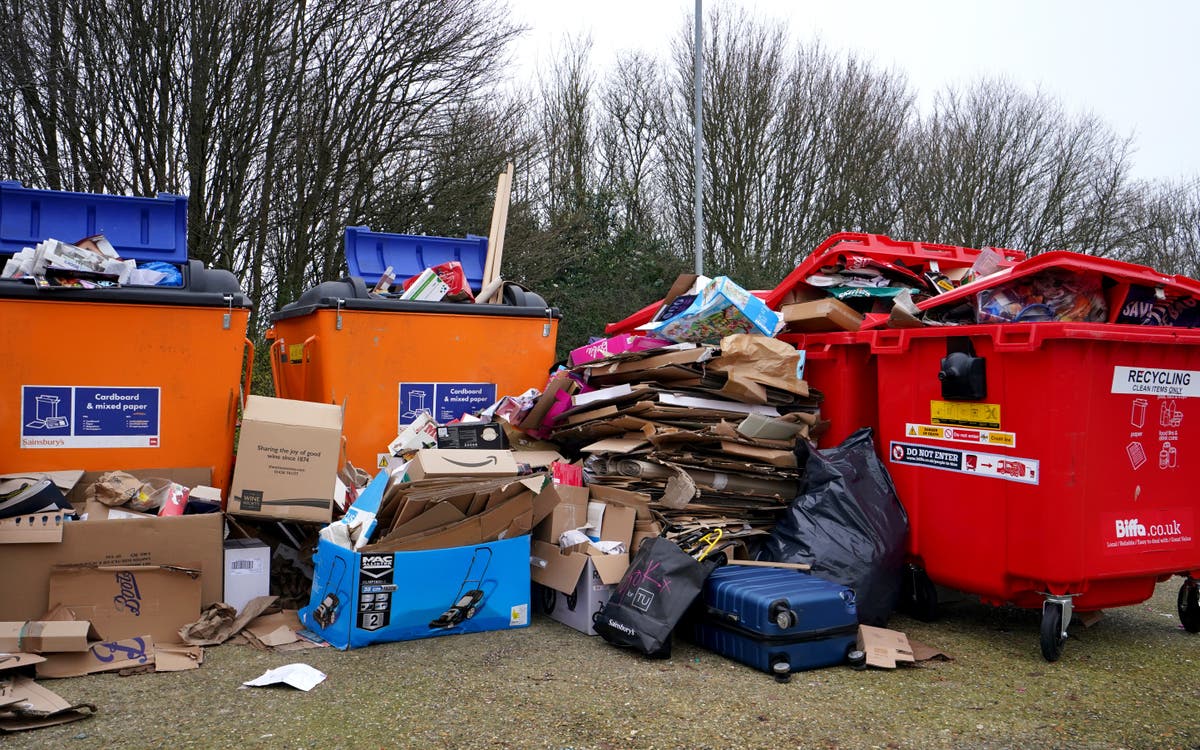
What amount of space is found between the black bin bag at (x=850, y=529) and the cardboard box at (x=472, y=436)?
4.87 feet

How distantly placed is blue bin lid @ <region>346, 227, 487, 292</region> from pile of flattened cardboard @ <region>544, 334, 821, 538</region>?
138 cm

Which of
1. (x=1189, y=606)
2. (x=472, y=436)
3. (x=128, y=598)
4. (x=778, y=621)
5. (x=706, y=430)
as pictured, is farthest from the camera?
(x=472, y=436)

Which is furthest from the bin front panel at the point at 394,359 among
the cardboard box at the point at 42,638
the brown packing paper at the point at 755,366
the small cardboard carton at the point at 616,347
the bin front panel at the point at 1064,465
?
the bin front panel at the point at 1064,465

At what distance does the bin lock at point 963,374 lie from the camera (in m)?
4.09

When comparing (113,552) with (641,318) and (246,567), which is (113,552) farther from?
(641,318)

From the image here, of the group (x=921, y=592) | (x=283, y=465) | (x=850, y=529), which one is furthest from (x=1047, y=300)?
(x=283, y=465)

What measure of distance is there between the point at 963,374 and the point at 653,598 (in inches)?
66.4

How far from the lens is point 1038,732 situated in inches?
119

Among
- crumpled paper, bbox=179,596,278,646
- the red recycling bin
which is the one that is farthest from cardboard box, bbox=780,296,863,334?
crumpled paper, bbox=179,596,278,646

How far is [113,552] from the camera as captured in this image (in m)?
3.77

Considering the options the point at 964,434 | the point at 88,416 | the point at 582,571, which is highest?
the point at 964,434

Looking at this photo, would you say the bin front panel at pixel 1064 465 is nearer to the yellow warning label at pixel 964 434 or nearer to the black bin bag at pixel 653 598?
the yellow warning label at pixel 964 434

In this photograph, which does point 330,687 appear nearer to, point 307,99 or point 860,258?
point 860,258

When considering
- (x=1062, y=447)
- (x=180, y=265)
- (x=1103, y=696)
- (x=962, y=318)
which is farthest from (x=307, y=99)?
(x=1103, y=696)
